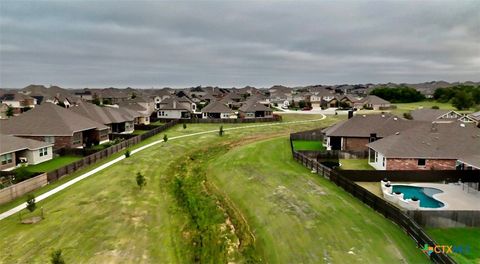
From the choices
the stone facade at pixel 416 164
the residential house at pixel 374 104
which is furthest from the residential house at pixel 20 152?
the residential house at pixel 374 104

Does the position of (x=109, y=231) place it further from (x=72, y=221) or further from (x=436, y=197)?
(x=436, y=197)

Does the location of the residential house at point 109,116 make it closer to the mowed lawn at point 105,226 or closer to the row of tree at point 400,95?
the mowed lawn at point 105,226

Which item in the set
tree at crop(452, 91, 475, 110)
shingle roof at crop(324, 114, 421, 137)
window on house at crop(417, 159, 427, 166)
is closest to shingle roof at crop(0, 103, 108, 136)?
shingle roof at crop(324, 114, 421, 137)

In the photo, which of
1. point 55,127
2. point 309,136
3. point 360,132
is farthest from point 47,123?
point 360,132

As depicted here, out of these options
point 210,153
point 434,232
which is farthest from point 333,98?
point 434,232

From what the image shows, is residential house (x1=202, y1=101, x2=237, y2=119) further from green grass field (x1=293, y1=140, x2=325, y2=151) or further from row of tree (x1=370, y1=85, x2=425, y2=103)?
row of tree (x1=370, y1=85, x2=425, y2=103)

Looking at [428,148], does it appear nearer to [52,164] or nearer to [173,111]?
[52,164]

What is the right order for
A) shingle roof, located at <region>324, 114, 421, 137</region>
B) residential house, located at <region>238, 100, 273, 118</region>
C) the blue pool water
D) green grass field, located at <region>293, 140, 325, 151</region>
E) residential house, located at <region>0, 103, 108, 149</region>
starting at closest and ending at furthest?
the blue pool water, residential house, located at <region>0, 103, 108, 149</region>, shingle roof, located at <region>324, 114, 421, 137</region>, green grass field, located at <region>293, 140, 325, 151</region>, residential house, located at <region>238, 100, 273, 118</region>
